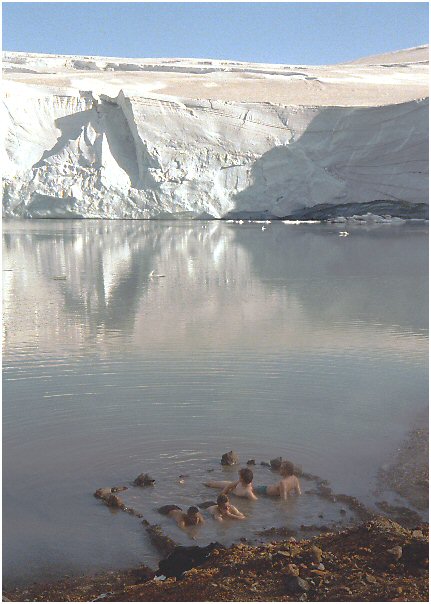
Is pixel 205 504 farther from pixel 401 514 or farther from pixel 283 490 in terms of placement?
pixel 401 514

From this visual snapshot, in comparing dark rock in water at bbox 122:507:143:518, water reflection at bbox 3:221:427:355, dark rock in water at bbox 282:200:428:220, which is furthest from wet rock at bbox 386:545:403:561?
dark rock in water at bbox 282:200:428:220

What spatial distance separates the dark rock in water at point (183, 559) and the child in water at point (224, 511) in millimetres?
262

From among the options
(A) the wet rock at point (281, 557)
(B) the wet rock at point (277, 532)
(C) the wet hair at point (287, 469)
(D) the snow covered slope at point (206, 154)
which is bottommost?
(B) the wet rock at point (277, 532)

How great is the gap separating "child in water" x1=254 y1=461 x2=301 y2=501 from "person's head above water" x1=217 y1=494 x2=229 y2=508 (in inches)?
10.2

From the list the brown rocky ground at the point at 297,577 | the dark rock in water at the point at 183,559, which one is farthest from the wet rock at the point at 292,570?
the dark rock in water at the point at 183,559

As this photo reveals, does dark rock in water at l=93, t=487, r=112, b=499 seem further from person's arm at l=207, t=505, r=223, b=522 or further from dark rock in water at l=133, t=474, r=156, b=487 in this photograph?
→ person's arm at l=207, t=505, r=223, b=522

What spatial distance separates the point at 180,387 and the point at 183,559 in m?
1.96

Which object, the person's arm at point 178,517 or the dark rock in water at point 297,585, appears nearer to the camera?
the dark rock in water at point 297,585

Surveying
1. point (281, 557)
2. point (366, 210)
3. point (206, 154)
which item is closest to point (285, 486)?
point (281, 557)

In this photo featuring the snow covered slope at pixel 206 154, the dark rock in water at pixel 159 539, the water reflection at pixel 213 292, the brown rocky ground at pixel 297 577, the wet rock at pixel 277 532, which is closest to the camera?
the brown rocky ground at pixel 297 577

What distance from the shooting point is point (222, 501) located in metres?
2.80

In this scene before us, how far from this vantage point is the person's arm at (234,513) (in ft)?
9.17

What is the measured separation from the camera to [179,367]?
15.7ft

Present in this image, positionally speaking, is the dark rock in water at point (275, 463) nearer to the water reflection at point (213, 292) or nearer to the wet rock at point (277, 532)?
the wet rock at point (277, 532)
